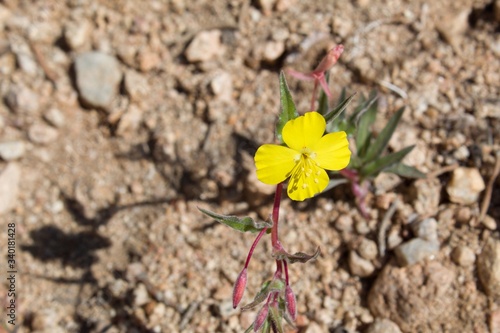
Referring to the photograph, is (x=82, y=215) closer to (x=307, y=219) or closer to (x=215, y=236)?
(x=215, y=236)

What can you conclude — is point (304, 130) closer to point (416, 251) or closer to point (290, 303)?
point (290, 303)

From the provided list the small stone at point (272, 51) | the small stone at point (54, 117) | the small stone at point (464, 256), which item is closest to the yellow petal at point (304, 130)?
the small stone at point (464, 256)

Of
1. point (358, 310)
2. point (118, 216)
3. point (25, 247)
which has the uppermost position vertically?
point (118, 216)

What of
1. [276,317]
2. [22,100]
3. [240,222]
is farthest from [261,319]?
[22,100]

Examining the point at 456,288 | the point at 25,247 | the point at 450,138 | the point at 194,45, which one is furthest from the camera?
the point at 194,45

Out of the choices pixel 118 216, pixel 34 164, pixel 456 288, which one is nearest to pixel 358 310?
pixel 456 288

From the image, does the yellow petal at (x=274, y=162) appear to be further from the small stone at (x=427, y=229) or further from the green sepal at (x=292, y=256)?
the small stone at (x=427, y=229)
